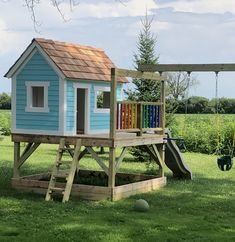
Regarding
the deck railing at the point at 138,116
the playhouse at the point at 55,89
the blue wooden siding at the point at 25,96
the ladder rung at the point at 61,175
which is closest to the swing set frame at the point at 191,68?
the deck railing at the point at 138,116

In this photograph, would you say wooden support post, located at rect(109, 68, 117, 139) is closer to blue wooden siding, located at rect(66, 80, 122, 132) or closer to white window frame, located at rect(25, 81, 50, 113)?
blue wooden siding, located at rect(66, 80, 122, 132)

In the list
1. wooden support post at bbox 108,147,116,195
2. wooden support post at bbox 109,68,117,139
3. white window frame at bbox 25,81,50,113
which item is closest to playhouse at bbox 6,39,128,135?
white window frame at bbox 25,81,50,113

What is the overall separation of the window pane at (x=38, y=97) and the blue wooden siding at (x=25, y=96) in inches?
8.2

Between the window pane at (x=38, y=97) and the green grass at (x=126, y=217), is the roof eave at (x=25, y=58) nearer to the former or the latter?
the window pane at (x=38, y=97)

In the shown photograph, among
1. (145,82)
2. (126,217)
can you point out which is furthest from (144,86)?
(126,217)

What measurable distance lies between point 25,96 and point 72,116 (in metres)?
1.26

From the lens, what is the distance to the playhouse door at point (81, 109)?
42.8 feet

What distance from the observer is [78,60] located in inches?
506

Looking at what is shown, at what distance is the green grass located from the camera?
26.2 ft

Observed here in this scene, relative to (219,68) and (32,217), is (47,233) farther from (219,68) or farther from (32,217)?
(219,68)

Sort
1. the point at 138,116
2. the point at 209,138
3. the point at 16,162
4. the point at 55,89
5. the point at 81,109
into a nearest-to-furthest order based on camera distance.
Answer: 1. the point at 55,89
2. the point at 138,116
3. the point at 16,162
4. the point at 81,109
5. the point at 209,138

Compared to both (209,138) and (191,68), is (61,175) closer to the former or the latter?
(191,68)

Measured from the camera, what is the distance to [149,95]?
771 inches

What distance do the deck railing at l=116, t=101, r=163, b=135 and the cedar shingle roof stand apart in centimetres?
113
